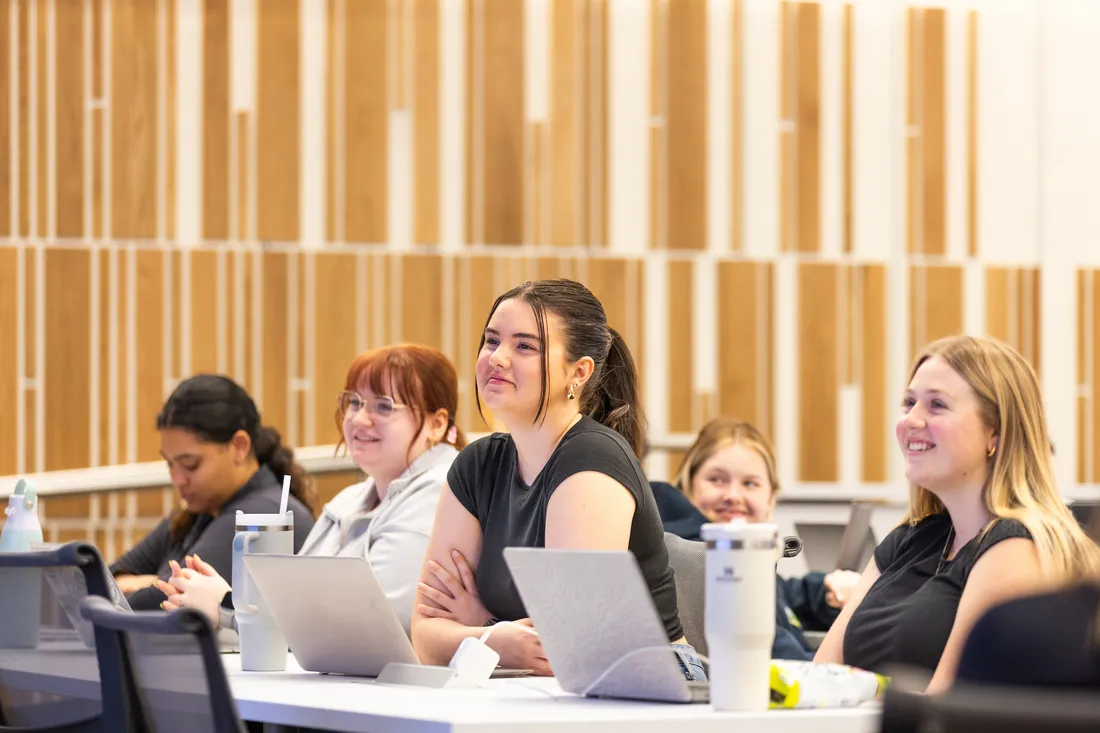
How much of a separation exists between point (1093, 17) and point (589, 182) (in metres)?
2.80

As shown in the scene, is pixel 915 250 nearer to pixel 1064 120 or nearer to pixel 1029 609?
pixel 1064 120

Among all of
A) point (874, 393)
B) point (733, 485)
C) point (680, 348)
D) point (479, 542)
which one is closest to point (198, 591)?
point (479, 542)

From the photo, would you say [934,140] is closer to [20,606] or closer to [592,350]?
[592,350]

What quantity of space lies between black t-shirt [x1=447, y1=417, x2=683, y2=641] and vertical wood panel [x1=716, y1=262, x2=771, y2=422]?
459 centimetres

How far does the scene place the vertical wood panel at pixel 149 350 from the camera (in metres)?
6.82

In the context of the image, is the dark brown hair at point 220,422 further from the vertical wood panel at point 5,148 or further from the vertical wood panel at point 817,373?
the vertical wood panel at point 817,373

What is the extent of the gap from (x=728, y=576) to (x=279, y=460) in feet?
8.18

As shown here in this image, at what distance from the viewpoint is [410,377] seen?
11.4ft

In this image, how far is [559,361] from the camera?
2.71m

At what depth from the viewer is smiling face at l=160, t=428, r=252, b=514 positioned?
12.8ft

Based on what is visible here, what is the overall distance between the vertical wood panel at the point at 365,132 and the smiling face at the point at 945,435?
15.9ft

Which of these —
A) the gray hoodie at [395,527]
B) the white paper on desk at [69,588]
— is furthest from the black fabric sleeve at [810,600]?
the white paper on desk at [69,588]

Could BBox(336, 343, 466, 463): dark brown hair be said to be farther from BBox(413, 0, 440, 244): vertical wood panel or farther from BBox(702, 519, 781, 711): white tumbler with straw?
BBox(413, 0, 440, 244): vertical wood panel

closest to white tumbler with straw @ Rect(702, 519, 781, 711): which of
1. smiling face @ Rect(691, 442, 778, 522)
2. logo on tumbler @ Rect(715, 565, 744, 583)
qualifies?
logo on tumbler @ Rect(715, 565, 744, 583)
